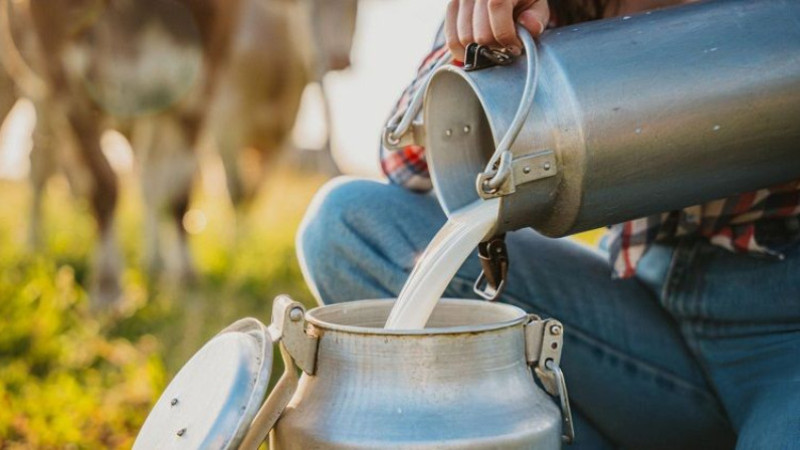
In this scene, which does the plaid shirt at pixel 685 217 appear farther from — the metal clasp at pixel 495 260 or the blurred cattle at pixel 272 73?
the blurred cattle at pixel 272 73

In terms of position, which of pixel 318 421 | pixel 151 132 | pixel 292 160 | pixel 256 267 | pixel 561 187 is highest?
pixel 561 187

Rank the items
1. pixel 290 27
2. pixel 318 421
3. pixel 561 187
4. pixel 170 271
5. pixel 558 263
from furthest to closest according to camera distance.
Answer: pixel 290 27, pixel 170 271, pixel 558 263, pixel 561 187, pixel 318 421

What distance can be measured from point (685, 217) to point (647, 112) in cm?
33

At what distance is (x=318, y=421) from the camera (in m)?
1.14

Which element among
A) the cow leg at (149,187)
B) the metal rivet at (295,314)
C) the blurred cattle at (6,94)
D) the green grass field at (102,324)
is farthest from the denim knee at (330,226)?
the blurred cattle at (6,94)

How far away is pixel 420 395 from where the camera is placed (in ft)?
3.71

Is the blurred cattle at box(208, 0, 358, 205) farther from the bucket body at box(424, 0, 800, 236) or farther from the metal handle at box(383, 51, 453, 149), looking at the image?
the bucket body at box(424, 0, 800, 236)

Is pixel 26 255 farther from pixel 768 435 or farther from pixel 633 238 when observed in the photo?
pixel 768 435

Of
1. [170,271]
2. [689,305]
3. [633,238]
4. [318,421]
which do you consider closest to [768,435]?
[689,305]

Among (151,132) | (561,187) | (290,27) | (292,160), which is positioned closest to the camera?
(561,187)

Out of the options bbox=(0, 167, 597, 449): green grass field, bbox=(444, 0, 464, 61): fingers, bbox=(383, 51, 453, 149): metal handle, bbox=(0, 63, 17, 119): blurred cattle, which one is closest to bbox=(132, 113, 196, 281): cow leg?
bbox=(0, 167, 597, 449): green grass field

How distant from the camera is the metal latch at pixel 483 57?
4.20 feet

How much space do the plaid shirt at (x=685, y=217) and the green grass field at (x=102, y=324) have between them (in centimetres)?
83

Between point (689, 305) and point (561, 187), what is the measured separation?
373mm
